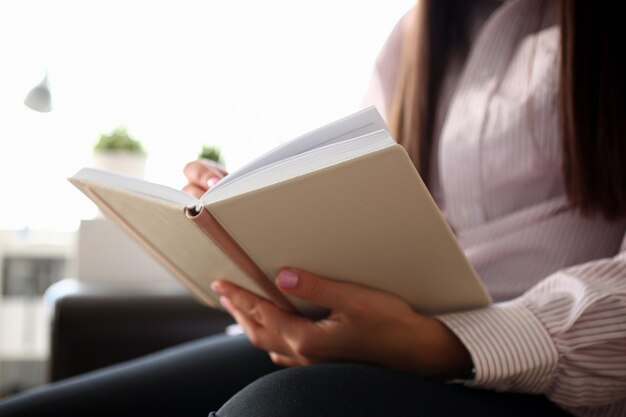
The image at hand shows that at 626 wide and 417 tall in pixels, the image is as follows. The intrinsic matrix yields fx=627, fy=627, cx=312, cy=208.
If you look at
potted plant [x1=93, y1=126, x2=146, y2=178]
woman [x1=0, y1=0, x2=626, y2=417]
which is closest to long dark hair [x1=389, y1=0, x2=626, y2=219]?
woman [x1=0, y1=0, x2=626, y2=417]

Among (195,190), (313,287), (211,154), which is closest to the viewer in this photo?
(313,287)

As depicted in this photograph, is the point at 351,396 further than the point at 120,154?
No

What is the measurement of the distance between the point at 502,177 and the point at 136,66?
6.93ft

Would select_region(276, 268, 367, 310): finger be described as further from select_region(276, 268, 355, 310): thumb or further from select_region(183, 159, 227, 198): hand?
select_region(183, 159, 227, 198): hand

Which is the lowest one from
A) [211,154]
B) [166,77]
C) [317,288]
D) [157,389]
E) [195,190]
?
[157,389]

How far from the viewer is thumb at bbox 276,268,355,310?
0.52 metres

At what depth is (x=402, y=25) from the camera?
112 cm

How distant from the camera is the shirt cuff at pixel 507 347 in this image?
54cm

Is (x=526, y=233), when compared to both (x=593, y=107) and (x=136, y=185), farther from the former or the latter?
(x=136, y=185)

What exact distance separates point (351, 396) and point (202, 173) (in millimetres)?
271

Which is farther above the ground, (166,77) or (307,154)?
(166,77)

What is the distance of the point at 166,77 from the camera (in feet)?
8.60

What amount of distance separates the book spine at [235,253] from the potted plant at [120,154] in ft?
4.71

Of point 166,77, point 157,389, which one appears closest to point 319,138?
point 157,389
